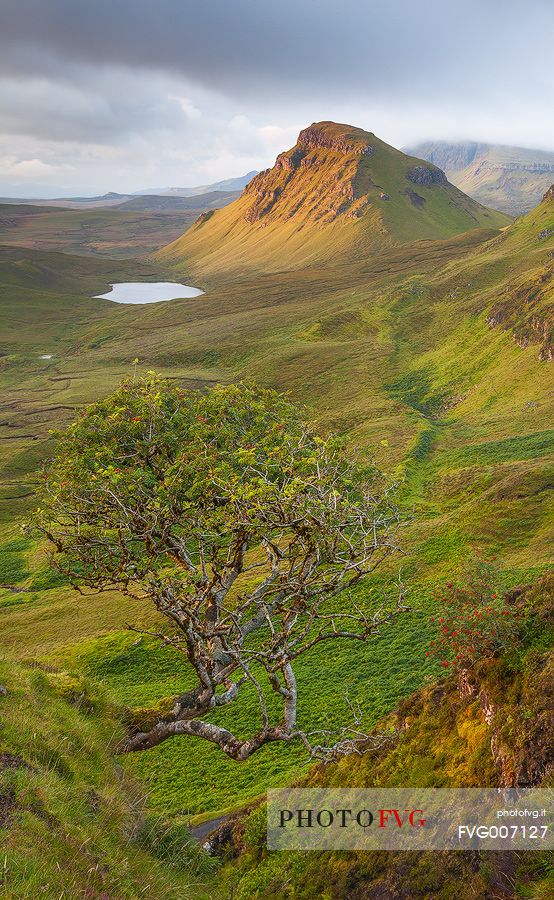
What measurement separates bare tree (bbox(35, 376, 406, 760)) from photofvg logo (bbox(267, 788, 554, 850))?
159cm

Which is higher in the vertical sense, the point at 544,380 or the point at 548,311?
the point at 548,311

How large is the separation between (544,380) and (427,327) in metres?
44.2

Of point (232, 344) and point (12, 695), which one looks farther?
point (232, 344)

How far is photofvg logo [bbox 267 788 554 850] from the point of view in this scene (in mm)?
9109

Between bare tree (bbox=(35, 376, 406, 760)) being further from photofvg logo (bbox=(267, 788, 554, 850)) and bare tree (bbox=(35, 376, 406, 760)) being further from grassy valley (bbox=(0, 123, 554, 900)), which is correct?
grassy valley (bbox=(0, 123, 554, 900))

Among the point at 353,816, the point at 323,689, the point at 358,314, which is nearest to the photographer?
the point at 353,816

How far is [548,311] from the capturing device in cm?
7194

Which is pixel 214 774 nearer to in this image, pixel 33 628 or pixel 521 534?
pixel 521 534

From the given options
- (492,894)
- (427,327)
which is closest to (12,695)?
(492,894)

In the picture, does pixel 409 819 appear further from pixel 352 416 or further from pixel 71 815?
pixel 352 416

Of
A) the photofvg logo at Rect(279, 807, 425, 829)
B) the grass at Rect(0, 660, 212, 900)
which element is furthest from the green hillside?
the grass at Rect(0, 660, 212, 900)

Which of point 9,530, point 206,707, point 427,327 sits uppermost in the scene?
point 427,327

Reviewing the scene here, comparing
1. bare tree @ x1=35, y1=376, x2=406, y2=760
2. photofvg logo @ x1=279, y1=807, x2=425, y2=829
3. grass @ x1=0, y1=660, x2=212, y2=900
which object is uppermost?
bare tree @ x1=35, y1=376, x2=406, y2=760

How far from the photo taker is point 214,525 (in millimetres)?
15211
